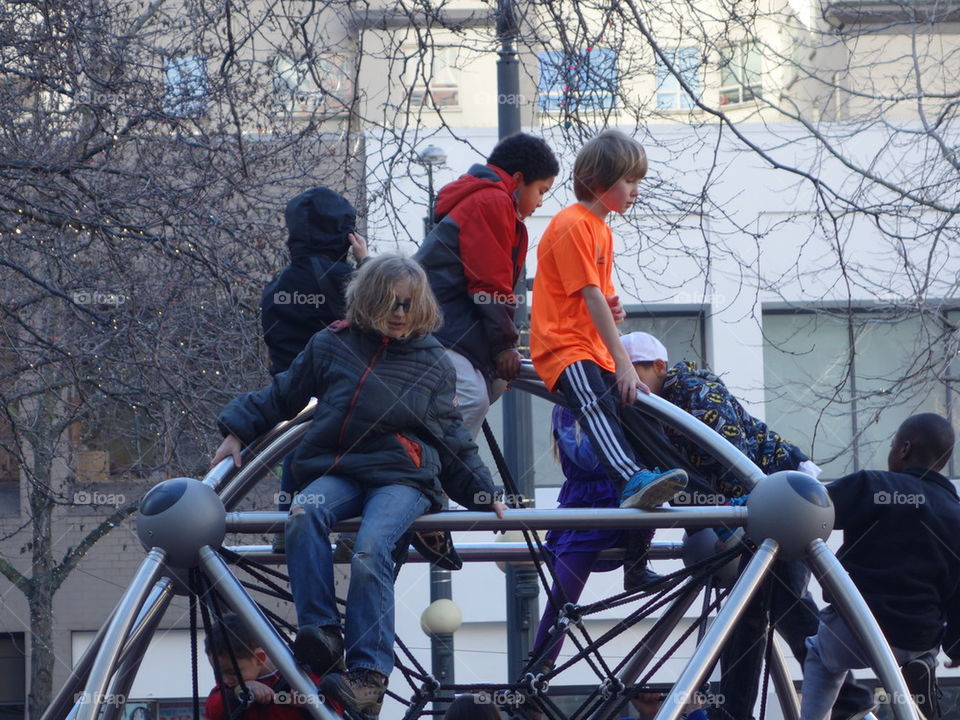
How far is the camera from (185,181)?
7.46 meters

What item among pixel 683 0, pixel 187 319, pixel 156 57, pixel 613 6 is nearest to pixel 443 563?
pixel 613 6

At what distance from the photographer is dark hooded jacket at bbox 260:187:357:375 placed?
15.6 ft

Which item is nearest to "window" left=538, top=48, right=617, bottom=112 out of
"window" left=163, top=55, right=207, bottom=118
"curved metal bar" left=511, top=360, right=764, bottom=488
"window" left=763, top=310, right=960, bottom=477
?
"window" left=163, top=55, right=207, bottom=118

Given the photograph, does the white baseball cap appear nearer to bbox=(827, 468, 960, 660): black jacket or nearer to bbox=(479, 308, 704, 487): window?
bbox=(827, 468, 960, 660): black jacket

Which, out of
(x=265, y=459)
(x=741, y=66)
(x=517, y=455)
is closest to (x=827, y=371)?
(x=517, y=455)

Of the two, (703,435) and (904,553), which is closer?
(703,435)

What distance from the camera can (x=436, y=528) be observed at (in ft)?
12.9

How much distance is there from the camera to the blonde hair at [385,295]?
3963 mm

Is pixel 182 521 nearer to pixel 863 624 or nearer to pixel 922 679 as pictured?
pixel 863 624

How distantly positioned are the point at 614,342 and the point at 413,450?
31.8 inches

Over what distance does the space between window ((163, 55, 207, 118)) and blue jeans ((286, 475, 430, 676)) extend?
3.75 m

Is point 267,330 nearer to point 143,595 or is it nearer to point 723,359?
point 143,595

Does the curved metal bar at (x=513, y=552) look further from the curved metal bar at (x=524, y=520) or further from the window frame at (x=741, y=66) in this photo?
the window frame at (x=741, y=66)

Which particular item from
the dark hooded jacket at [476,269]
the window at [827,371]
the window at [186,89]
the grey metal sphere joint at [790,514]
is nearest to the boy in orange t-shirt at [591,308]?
the dark hooded jacket at [476,269]
